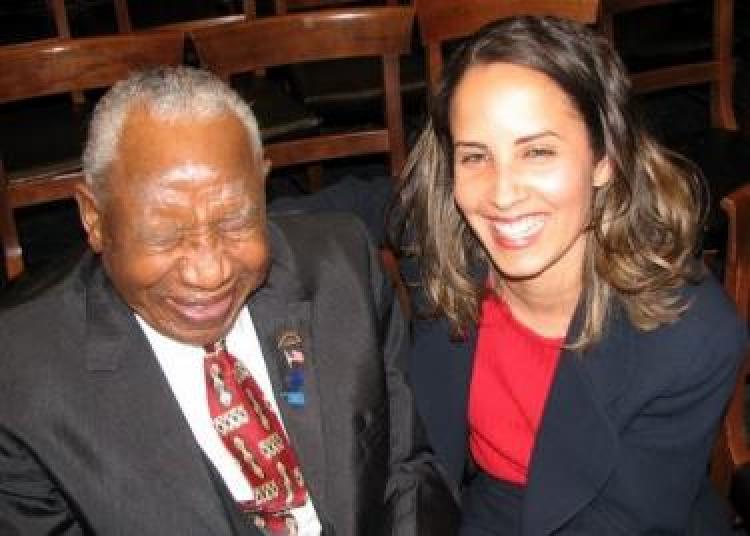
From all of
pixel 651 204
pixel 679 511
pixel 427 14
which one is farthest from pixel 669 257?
pixel 427 14

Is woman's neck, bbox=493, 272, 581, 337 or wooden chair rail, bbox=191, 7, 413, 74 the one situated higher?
wooden chair rail, bbox=191, 7, 413, 74

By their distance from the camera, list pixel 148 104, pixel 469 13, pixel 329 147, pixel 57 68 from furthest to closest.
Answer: pixel 329 147 < pixel 469 13 < pixel 57 68 < pixel 148 104

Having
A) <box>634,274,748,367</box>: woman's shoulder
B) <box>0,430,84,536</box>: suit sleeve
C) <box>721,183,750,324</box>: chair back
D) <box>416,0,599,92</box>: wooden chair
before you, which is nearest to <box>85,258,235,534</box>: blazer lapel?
<box>0,430,84,536</box>: suit sleeve

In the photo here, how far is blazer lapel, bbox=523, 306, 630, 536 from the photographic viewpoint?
174 cm

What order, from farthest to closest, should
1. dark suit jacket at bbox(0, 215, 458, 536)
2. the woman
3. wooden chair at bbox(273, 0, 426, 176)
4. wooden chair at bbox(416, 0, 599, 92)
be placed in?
1. wooden chair at bbox(273, 0, 426, 176)
2. wooden chair at bbox(416, 0, 599, 92)
3. the woman
4. dark suit jacket at bbox(0, 215, 458, 536)

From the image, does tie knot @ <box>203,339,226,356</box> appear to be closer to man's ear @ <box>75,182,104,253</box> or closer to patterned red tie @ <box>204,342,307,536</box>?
patterned red tie @ <box>204,342,307,536</box>

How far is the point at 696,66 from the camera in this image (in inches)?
129

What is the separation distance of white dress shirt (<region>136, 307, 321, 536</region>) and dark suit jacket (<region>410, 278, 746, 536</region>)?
21.9 inches

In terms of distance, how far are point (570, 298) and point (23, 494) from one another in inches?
41.6

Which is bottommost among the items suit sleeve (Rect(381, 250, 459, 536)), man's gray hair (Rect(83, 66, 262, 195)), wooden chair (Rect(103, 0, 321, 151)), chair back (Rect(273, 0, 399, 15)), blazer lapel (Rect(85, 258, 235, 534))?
suit sleeve (Rect(381, 250, 459, 536))

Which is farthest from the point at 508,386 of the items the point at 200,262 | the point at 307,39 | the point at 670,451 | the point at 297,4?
the point at 297,4

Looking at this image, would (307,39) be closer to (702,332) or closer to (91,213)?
(91,213)

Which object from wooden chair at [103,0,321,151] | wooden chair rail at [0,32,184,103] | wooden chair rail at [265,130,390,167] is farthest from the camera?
wooden chair at [103,0,321,151]

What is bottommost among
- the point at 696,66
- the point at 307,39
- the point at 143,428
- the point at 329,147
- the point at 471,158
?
the point at 143,428
